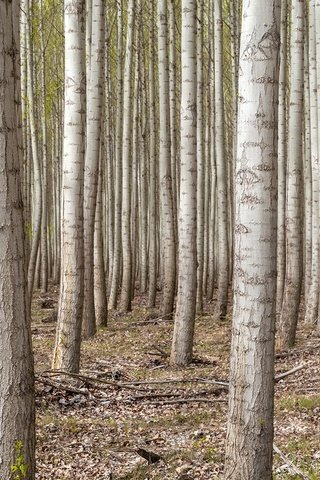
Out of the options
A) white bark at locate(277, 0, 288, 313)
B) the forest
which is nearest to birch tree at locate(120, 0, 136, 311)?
the forest

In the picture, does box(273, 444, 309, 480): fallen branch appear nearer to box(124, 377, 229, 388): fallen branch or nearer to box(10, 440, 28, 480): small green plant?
box(10, 440, 28, 480): small green plant

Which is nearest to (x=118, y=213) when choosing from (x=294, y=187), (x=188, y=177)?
(x=294, y=187)

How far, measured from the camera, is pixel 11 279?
3.66m

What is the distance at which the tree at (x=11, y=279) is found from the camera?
3.61 meters

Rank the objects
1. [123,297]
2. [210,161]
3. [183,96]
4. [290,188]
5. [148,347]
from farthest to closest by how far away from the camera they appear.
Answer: [210,161]
[123,297]
[148,347]
[290,188]
[183,96]

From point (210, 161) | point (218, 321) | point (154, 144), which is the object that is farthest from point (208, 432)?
point (210, 161)

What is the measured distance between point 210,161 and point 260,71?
51.6 ft

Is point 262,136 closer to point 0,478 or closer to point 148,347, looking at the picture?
point 0,478

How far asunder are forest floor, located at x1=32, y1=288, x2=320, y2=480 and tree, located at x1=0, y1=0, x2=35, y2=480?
4.77 ft

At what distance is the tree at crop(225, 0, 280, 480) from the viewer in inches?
162

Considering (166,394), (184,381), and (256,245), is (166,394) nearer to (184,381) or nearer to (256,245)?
(184,381)

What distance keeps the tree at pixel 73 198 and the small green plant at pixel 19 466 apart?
393 centimetres

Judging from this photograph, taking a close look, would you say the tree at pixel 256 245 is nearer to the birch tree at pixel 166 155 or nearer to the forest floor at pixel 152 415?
the forest floor at pixel 152 415

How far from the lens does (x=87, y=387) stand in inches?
296
